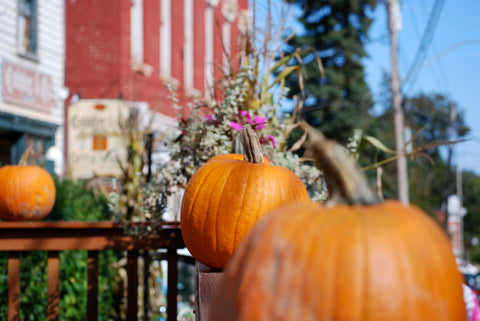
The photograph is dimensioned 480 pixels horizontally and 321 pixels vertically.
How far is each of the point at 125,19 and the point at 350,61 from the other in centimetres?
1256

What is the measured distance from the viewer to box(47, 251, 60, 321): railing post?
2.91 metres

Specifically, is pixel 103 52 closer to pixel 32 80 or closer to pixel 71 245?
pixel 32 80

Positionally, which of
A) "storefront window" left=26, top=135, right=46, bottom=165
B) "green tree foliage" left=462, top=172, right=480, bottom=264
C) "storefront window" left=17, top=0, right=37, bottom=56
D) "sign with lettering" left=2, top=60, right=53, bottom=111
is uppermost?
"storefront window" left=17, top=0, right=37, bottom=56

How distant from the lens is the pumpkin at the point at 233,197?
165cm

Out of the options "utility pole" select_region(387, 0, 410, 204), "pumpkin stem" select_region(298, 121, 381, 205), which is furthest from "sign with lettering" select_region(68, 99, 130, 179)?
"pumpkin stem" select_region(298, 121, 381, 205)

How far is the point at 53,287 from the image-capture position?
116 inches

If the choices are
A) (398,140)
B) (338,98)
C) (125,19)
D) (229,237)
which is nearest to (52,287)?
(229,237)

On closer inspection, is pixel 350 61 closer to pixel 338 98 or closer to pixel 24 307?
pixel 338 98

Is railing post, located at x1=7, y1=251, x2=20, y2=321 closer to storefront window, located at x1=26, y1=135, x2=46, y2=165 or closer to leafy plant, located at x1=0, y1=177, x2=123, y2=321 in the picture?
leafy plant, located at x1=0, y1=177, x2=123, y2=321

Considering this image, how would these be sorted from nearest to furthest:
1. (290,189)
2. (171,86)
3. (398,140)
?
(290,189) < (171,86) < (398,140)

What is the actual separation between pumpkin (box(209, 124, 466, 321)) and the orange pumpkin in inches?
132

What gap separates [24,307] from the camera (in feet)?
13.9

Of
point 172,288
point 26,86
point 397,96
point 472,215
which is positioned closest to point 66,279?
point 172,288

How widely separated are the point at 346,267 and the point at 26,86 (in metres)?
10.1
